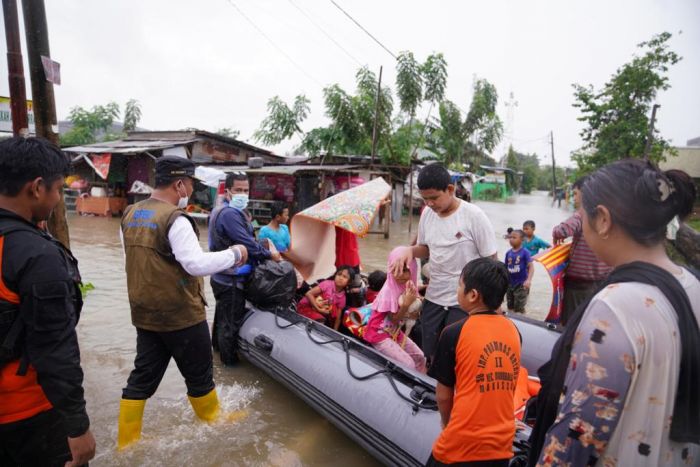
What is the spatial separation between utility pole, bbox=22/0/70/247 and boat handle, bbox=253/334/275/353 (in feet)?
7.96

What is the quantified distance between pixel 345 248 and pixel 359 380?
2.08 meters

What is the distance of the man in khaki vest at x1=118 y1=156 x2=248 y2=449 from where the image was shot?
2375 mm

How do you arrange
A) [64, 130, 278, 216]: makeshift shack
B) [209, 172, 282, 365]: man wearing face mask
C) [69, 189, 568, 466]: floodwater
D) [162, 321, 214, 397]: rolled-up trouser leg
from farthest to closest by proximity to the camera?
[64, 130, 278, 216]: makeshift shack < [209, 172, 282, 365]: man wearing face mask < [69, 189, 568, 466]: floodwater < [162, 321, 214, 397]: rolled-up trouser leg

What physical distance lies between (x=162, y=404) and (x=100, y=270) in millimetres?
5373

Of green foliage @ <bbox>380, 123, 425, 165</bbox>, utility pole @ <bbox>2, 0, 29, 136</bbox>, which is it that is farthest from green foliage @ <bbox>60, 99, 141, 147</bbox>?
→ utility pole @ <bbox>2, 0, 29, 136</bbox>

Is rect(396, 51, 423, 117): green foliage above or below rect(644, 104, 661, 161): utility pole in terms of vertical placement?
above

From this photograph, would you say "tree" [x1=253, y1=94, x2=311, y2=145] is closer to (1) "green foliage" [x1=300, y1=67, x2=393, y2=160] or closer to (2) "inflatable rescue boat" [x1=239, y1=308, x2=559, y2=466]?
(1) "green foliage" [x1=300, y1=67, x2=393, y2=160]

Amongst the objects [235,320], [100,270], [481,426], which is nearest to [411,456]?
[481,426]

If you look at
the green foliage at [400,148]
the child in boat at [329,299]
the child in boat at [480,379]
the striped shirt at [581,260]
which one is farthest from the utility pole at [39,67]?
the green foliage at [400,148]

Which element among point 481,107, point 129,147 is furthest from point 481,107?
point 129,147

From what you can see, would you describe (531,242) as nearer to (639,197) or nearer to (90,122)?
(639,197)

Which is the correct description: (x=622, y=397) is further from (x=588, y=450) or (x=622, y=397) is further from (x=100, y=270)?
(x=100, y=270)

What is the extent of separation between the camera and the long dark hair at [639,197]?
995mm

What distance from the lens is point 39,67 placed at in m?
4.41
